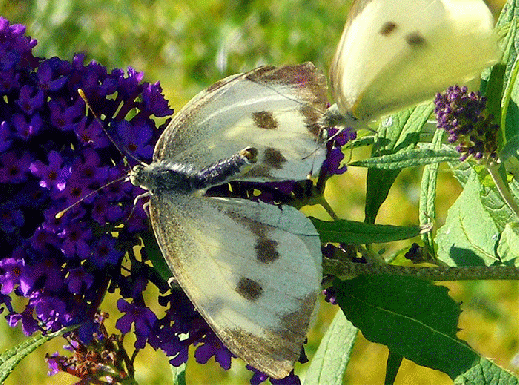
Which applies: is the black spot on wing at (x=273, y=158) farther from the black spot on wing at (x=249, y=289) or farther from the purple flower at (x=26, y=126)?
the purple flower at (x=26, y=126)

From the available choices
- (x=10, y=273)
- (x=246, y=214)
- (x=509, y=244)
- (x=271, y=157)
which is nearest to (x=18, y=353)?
(x=10, y=273)

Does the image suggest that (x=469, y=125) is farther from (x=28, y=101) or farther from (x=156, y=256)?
(x=28, y=101)

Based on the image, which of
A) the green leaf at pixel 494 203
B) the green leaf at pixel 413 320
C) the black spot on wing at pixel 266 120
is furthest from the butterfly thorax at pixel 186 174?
the green leaf at pixel 494 203

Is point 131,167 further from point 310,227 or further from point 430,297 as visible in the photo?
point 430,297

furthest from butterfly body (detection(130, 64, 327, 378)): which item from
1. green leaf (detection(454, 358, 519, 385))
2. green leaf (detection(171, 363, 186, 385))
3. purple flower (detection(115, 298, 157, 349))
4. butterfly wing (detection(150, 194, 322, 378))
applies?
green leaf (detection(171, 363, 186, 385))

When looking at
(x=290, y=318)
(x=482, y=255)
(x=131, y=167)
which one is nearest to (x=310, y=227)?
(x=290, y=318)
